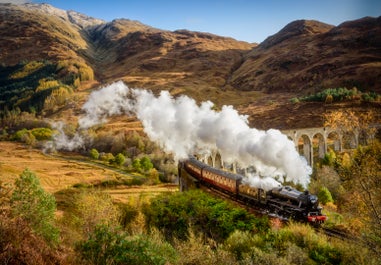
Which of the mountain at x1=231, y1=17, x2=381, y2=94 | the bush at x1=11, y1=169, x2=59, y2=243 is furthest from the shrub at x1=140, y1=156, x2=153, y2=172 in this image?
the mountain at x1=231, y1=17, x2=381, y2=94

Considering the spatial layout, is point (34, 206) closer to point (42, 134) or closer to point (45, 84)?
point (42, 134)

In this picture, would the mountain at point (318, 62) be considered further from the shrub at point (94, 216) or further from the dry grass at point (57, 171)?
the shrub at point (94, 216)

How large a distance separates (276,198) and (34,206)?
1607 cm

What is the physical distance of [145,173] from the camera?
69375mm

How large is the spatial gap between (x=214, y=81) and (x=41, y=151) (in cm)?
8872

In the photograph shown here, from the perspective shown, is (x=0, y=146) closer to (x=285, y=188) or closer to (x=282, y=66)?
(x=285, y=188)

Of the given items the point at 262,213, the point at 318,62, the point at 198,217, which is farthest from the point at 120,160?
the point at 318,62

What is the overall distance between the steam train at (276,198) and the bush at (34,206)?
1357cm

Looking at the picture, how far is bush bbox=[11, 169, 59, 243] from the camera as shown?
64.3ft

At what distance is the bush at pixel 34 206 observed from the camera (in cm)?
1959

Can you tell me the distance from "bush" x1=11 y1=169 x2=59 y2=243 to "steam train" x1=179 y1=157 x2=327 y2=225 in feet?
44.5

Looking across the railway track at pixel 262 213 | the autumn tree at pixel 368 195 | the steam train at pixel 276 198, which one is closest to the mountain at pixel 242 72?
the railway track at pixel 262 213

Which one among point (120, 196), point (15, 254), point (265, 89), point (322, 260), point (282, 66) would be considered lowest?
point (120, 196)

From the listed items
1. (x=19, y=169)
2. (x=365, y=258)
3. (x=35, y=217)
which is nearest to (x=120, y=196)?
(x=19, y=169)
